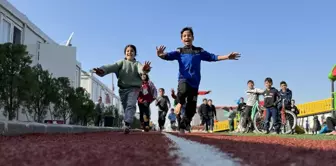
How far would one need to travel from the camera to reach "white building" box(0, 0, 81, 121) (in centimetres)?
1659

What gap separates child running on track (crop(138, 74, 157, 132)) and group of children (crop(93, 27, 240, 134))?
324 centimetres

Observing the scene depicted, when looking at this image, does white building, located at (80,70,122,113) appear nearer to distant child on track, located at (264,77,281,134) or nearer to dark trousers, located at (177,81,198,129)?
distant child on track, located at (264,77,281,134)

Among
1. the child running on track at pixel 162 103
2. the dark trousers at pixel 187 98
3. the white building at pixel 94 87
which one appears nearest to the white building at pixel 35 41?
the child running on track at pixel 162 103

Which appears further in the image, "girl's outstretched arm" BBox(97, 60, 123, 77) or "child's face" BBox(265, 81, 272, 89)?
"child's face" BBox(265, 81, 272, 89)

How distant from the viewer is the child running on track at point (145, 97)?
10.8m

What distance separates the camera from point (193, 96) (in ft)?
23.2

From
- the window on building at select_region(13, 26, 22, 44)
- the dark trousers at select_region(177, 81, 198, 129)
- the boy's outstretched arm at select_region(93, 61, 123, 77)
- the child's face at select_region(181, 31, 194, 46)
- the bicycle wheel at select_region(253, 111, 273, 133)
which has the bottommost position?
the bicycle wheel at select_region(253, 111, 273, 133)

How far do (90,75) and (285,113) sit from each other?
2539 centimetres

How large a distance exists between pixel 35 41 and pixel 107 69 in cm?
1469

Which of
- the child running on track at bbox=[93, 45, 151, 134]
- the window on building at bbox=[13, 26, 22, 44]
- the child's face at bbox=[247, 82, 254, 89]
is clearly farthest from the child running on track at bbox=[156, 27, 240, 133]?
the window on building at bbox=[13, 26, 22, 44]

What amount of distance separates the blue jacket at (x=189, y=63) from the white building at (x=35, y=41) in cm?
1010

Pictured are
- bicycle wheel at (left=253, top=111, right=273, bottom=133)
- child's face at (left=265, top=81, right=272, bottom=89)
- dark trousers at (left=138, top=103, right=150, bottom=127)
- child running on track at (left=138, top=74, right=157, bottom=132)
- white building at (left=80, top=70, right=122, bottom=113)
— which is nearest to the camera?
dark trousers at (left=138, top=103, right=150, bottom=127)

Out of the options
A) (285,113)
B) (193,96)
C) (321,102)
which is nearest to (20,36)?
(285,113)

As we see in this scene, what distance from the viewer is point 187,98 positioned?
710cm
